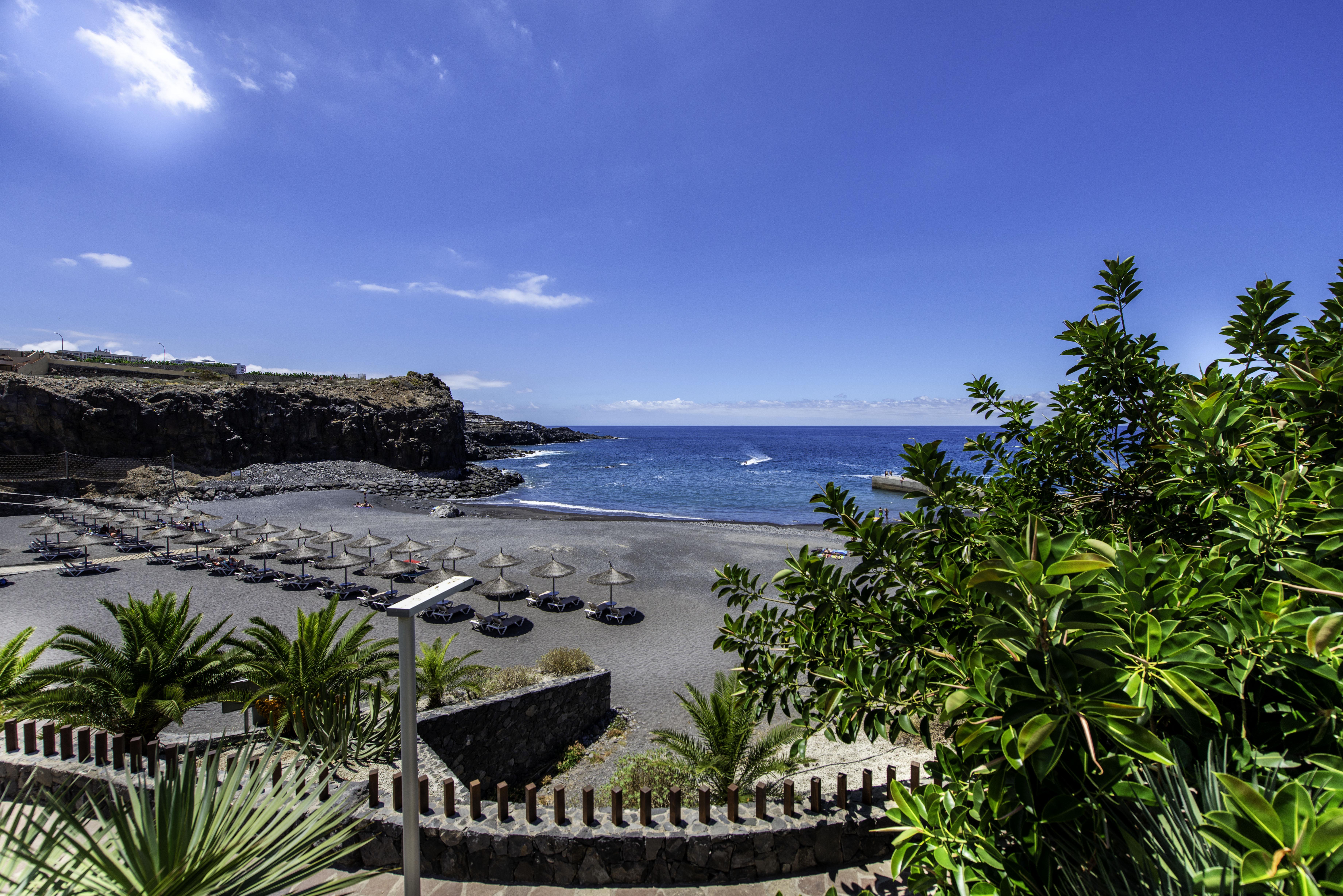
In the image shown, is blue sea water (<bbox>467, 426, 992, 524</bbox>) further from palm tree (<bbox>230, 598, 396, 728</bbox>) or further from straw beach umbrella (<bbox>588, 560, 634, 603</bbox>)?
palm tree (<bbox>230, 598, 396, 728</bbox>)

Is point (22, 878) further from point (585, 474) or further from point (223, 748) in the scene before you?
point (585, 474)

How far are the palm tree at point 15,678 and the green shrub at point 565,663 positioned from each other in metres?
7.29

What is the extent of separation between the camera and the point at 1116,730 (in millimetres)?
1406

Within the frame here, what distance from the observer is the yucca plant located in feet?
9.05

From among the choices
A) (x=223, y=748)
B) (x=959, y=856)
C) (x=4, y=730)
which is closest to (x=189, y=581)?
(x=4, y=730)

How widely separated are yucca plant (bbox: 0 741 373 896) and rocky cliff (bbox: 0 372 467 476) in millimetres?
58758

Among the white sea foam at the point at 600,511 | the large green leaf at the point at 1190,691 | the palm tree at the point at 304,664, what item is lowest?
the white sea foam at the point at 600,511

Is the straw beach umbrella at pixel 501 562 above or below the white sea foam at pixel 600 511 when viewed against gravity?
above

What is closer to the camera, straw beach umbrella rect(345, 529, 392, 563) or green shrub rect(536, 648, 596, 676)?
green shrub rect(536, 648, 596, 676)

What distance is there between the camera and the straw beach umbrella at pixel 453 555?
20406mm

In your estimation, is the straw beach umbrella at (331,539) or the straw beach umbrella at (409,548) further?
the straw beach umbrella at (331,539)

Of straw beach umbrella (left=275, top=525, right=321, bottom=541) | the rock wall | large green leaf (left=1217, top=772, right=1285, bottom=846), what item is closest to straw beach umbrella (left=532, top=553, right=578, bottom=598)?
the rock wall

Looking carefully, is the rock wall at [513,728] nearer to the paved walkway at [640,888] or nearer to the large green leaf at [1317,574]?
the paved walkway at [640,888]

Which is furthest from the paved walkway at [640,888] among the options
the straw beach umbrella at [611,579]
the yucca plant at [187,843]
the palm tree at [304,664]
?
the straw beach umbrella at [611,579]
